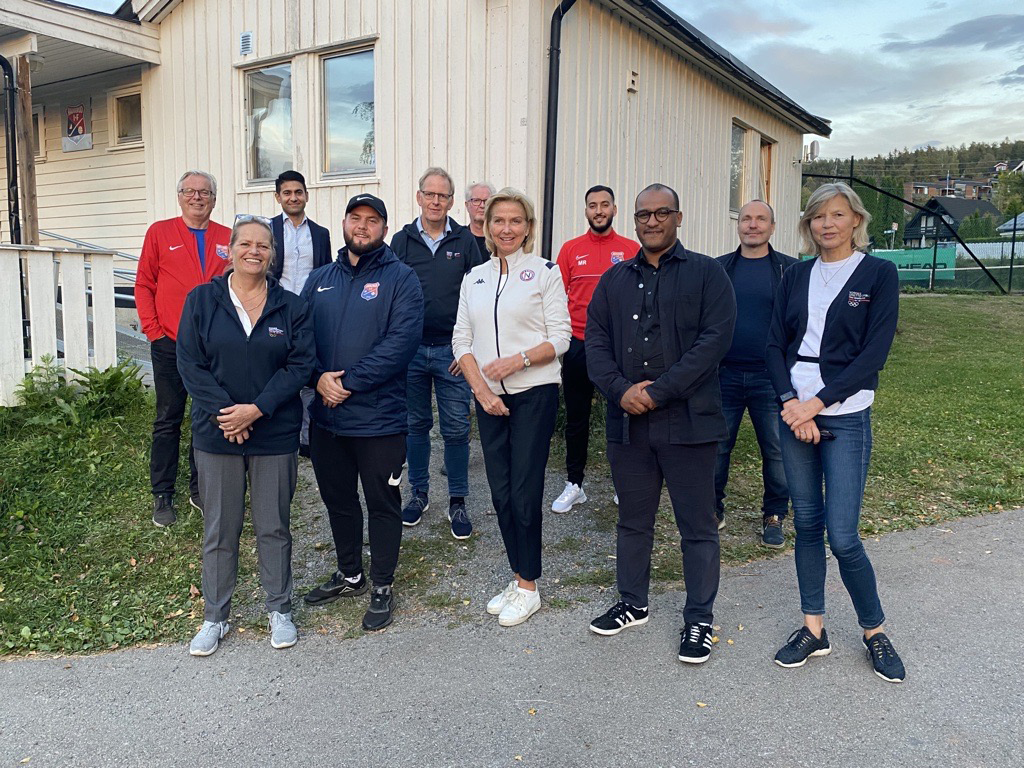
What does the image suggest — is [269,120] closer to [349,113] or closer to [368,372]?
[349,113]

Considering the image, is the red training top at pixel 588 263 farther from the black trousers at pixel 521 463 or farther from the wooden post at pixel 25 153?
the wooden post at pixel 25 153

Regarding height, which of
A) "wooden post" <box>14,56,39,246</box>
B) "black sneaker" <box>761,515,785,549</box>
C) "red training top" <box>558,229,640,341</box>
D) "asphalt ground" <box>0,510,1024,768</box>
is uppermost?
"wooden post" <box>14,56,39,246</box>

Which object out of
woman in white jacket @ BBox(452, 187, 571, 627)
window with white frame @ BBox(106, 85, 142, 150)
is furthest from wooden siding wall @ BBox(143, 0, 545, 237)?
woman in white jacket @ BBox(452, 187, 571, 627)

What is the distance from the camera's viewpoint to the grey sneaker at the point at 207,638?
372cm

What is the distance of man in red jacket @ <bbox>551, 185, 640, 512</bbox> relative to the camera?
5340mm

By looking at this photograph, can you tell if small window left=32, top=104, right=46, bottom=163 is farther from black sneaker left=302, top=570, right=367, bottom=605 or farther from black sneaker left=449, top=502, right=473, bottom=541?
black sneaker left=302, top=570, right=367, bottom=605

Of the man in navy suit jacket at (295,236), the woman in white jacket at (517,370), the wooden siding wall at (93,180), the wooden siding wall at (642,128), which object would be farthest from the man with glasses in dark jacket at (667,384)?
the wooden siding wall at (93,180)

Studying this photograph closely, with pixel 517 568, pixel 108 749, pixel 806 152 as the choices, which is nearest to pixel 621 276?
pixel 517 568

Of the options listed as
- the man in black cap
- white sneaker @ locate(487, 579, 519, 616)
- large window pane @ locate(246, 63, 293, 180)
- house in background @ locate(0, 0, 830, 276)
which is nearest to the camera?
the man in black cap

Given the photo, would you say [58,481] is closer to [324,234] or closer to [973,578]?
[324,234]

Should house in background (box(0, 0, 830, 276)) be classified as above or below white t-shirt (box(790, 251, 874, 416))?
above

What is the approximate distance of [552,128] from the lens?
771 centimetres

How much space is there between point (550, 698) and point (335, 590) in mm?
1465

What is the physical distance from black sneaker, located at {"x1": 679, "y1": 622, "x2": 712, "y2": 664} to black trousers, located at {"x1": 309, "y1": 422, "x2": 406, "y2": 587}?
4.80 feet
